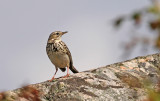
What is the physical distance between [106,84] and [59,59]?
22.3 feet

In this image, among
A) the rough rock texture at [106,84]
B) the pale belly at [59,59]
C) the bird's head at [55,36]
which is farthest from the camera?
the bird's head at [55,36]

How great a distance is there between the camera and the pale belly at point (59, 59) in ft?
36.9

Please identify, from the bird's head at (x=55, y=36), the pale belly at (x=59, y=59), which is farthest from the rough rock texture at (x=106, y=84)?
the bird's head at (x=55, y=36)

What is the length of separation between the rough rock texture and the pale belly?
5.85 metres

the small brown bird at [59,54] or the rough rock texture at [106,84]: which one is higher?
the rough rock texture at [106,84]

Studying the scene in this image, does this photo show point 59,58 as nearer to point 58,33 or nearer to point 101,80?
point 58,33

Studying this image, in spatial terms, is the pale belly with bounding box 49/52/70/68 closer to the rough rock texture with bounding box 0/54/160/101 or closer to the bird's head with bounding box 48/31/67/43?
the bird's head with bounding box 48/31/67/43

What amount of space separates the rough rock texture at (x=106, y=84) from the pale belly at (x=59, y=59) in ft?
19.2

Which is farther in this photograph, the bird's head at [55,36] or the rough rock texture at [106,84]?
the bird's head at [55,36]

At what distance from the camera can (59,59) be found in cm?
1134

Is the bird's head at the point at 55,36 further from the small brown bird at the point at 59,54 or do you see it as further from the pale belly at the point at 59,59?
the pale belly at the point at 59,59

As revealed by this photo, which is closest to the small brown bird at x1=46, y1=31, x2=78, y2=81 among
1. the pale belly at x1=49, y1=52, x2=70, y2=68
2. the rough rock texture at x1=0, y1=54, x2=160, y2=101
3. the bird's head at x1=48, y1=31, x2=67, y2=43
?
the pale belly at x1=49, y1=52, x2=70, y2=68

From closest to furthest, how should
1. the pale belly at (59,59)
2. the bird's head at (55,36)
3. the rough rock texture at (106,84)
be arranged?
the rough rock texture at (106,84) → the pale belly at (59,59) → the bird's head at (55,36)

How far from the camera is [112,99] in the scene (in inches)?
160
